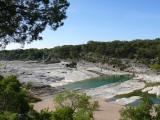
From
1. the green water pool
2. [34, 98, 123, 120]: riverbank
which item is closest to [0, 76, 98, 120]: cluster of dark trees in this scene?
[34, 98, 123, 120]: riverbank

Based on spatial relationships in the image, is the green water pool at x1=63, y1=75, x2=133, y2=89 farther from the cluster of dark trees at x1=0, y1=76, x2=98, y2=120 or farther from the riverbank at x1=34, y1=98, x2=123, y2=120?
the cluster of dark trees at x1=0, y1=76, x2=98, y2=120

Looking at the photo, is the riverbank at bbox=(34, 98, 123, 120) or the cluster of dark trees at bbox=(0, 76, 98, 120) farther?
the riverbank at bbox=(34, 98, 123, 120)

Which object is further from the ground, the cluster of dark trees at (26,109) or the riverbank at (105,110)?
the cluster of dark trees at (26,109)

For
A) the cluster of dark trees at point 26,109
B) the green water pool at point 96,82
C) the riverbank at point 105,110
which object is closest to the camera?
the cluster of dark trees at point 26,109

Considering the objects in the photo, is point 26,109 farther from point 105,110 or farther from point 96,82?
point 96,82

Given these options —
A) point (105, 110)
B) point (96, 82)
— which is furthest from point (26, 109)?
point (96, 82)

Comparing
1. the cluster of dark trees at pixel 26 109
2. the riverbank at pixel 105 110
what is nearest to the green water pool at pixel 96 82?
the riverbank at pixel 105 110

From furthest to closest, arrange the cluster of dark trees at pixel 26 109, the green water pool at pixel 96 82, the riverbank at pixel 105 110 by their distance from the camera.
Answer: the green water pool at pixel 96 82 < the riverbank at pixel 105 110 < the cluster of dark trees at pixel 26 109

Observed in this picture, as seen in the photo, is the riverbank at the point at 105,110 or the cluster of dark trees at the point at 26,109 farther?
the riverbank at the point at 105,110

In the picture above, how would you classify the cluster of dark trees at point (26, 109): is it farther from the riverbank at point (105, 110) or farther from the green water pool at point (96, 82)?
the green water pool at point (96, 82)

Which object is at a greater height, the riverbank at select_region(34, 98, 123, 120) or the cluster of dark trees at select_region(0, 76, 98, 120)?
the cluster of dark trees at select_region(0, 76, 98, 120)

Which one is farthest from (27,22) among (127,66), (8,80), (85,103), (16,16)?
(127,66)

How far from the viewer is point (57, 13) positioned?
22.8 metres

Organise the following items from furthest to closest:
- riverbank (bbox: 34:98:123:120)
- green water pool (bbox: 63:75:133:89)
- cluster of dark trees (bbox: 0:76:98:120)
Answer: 1. green water pool (bbox: 63:75:133:89)
2. riverbank (bbox: 34:98:123:120)
3. cluster of dark trees (bbox: 0:76:98:120)
